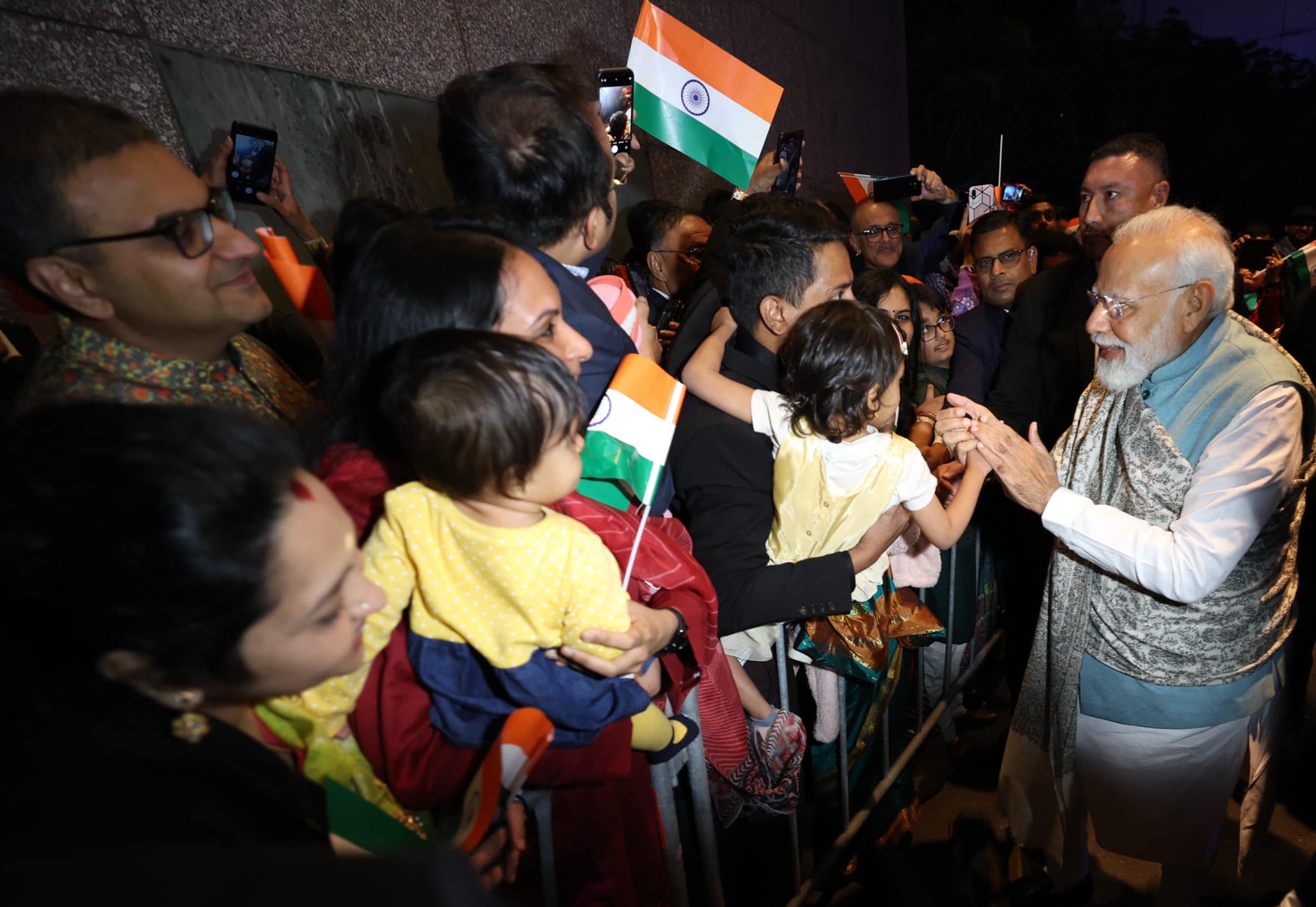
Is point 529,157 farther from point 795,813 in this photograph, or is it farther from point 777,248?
point 795,813

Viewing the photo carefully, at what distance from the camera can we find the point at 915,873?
273 centimetres

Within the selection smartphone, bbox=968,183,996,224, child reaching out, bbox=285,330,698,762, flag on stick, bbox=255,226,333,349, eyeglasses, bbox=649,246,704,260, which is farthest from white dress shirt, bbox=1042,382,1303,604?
smartphone, bbox=968,183,996,224

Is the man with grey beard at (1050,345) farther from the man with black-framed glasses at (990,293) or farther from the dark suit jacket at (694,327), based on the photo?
the dark suit jacket at (694,327)

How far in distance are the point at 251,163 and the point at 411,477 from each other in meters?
1.76

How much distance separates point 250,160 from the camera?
249cm

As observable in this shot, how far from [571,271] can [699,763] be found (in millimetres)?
1146

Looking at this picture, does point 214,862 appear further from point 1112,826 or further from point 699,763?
point 1112,826

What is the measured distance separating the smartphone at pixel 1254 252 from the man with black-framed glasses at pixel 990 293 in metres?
3.90

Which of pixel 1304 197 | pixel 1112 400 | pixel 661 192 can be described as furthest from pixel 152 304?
pixel 1304 197

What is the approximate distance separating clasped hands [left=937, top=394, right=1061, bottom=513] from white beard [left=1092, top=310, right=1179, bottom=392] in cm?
28

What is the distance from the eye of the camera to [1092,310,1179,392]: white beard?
2.05 m

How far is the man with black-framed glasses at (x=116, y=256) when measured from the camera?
133cm

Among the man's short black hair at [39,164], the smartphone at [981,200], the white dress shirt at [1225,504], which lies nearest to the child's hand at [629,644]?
the man's short black hair at [39,164]

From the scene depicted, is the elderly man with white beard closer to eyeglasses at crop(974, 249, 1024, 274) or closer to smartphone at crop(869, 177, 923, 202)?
eyeglasses at crop(974, 249, 1024, 274)
